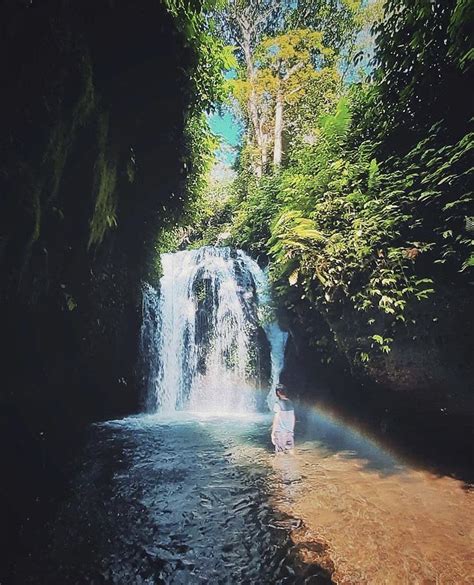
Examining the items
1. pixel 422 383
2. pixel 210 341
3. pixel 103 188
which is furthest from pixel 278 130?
pixel 422 383

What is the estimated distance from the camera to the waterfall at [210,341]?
12.6 meters

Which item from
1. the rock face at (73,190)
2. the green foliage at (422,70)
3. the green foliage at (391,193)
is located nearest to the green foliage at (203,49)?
the rock face at (73,190)

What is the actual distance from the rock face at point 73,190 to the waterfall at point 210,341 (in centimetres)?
216

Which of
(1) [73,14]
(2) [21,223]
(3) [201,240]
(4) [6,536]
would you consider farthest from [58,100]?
(3) [201,240]

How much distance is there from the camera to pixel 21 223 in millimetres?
4871

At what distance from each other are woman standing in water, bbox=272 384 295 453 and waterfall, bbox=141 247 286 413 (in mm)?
4248

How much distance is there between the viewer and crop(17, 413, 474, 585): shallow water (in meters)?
3.69

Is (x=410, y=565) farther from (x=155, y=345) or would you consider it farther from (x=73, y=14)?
(x=155, y=345)

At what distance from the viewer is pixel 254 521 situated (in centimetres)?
469

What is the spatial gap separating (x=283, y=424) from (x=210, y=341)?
21.1ft

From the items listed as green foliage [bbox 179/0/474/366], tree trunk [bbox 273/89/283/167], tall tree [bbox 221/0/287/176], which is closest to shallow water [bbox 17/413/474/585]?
green foliage [bbox 179/0/474/366]

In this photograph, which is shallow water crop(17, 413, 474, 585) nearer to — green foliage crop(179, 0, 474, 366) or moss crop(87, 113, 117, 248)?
green foliage crop(179, 0, 474, 366)

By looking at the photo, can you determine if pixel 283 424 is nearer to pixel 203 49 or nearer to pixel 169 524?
pixel 169 524

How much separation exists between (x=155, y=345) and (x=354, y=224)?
29.0ft
